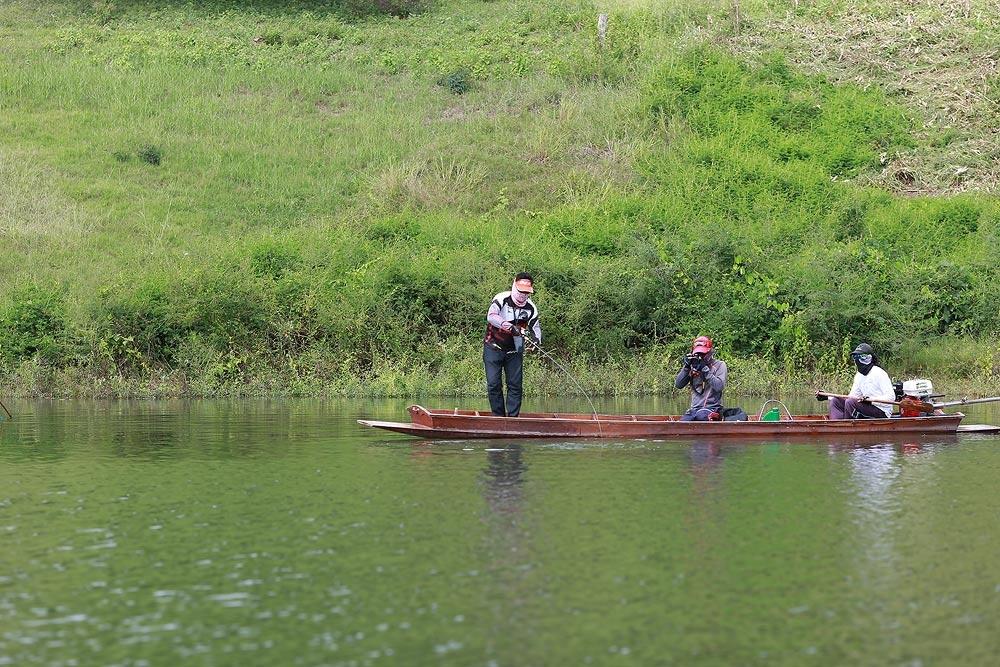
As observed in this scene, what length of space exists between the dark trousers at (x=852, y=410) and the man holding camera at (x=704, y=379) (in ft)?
6.85

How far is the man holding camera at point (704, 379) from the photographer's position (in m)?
20.0

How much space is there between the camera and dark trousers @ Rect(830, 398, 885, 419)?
21375 millimetres

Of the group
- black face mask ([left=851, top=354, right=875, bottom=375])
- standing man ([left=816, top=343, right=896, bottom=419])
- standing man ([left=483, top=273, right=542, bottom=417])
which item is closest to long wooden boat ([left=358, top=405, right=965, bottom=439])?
standing man ([left=483, top=273, right=542, bottom=417])

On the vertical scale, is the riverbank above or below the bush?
below

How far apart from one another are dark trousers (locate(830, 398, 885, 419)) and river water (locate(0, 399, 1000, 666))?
197 cm

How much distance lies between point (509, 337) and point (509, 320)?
25 centimetres

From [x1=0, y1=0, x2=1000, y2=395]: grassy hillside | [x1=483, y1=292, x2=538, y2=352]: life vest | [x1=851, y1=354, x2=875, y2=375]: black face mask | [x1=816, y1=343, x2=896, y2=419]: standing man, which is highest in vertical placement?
[x1=0, y1=0, x2=1000, y2=395]: grassy hillside

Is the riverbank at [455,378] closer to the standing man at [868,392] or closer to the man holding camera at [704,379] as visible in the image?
the standing man at [868,392]

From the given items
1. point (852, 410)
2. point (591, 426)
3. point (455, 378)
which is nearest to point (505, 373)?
point (591, 426)

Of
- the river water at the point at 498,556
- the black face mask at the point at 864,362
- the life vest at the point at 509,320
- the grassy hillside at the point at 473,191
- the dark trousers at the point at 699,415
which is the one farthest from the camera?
the grassy hillside at the point at 473,191

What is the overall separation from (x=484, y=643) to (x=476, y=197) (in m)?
29.9

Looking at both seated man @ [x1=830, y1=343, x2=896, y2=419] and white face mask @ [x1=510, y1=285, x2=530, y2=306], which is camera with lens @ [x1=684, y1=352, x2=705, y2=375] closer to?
white face mask @ [x1=510, y1=285, x2=530, y2=306]

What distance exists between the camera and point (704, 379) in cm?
2033

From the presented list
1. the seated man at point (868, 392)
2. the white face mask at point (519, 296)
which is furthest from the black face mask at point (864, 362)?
the white face mask at point (519, 296)
